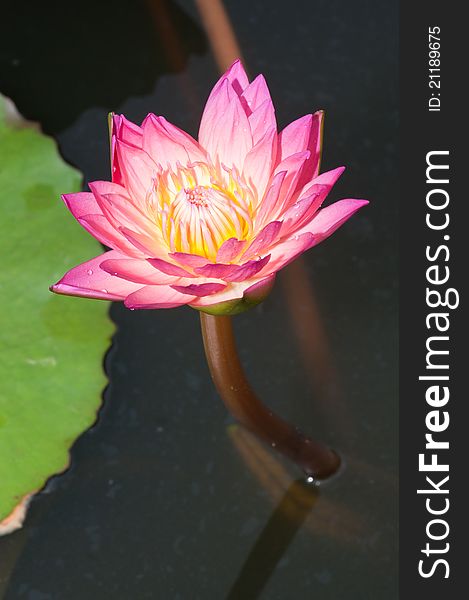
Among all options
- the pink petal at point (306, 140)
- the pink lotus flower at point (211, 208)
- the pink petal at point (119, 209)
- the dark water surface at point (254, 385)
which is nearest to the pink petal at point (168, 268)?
the pink lotus flower at point (211, 208)

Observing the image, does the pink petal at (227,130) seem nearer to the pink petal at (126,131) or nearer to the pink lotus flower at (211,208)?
the pink lotus flower at (211,208)

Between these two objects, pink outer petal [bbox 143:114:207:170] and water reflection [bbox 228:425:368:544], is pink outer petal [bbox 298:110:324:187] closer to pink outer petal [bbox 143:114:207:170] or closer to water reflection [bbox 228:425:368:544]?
pink outer petal [bbox 143:114:207:170]

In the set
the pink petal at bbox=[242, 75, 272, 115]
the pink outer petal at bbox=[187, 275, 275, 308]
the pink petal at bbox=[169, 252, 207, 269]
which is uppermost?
the pink petal at bbox=[242, 75, 272, 115]

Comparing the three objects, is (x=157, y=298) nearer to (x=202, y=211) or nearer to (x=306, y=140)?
(x=202, y=211)

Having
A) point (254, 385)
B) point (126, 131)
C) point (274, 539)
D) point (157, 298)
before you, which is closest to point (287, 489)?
point (274, 539)

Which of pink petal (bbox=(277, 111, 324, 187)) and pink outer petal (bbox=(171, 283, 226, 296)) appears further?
pink petal (bbox=(277, 111, 324, 187))

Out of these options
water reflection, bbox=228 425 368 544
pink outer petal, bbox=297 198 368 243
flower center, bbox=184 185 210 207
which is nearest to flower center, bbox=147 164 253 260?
flower center, bbox=184 185 210 207

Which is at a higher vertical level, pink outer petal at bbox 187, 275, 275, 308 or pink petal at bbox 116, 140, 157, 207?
pink petal at bbox 116, 140, 157, 207
